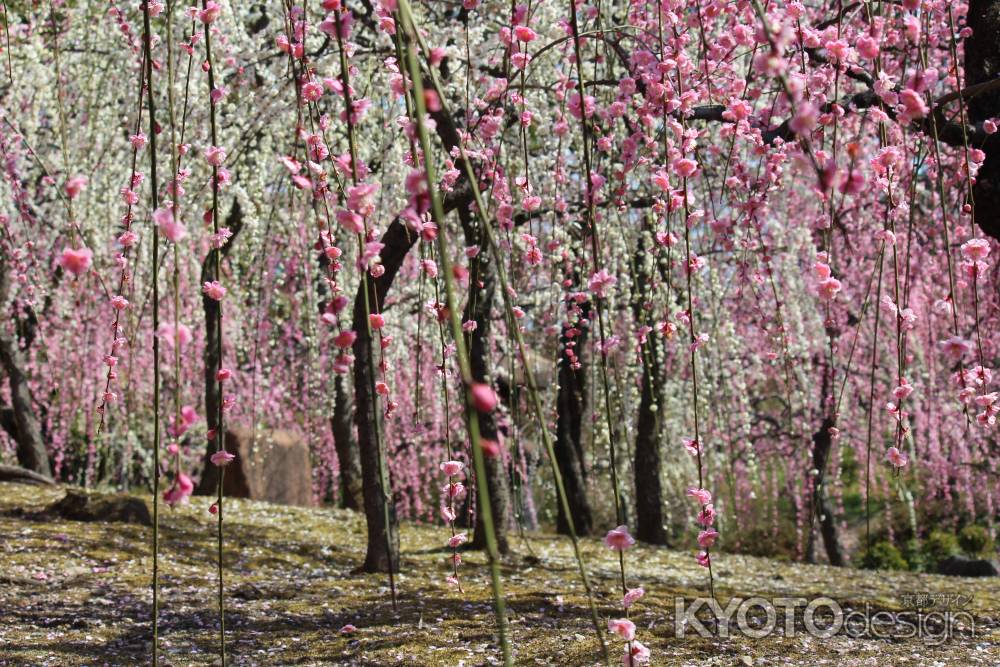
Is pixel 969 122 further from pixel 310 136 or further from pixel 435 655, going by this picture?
pixel 435 655

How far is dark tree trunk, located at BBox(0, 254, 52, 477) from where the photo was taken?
8375mm

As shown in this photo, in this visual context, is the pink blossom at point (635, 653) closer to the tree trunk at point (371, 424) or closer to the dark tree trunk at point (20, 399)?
the tree trunk at point (371, 424)

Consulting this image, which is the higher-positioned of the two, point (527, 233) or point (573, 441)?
point (527, 233)

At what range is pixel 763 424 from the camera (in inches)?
473

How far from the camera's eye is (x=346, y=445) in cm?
916

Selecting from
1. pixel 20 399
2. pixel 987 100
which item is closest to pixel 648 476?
pixel 987 100

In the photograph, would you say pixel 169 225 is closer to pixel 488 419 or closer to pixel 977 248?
pixel 977 248

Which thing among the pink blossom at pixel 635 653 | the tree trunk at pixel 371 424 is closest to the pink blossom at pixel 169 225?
the pink blossom at pixel 635 653

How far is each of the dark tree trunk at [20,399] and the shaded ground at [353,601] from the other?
4.13 ft

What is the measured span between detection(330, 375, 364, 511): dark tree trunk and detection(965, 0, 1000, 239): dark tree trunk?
631cm

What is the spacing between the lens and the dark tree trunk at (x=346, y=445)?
8961 millimetres

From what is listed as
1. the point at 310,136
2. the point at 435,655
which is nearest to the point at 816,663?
the point at 435,655

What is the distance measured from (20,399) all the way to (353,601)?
5273 millimetres
